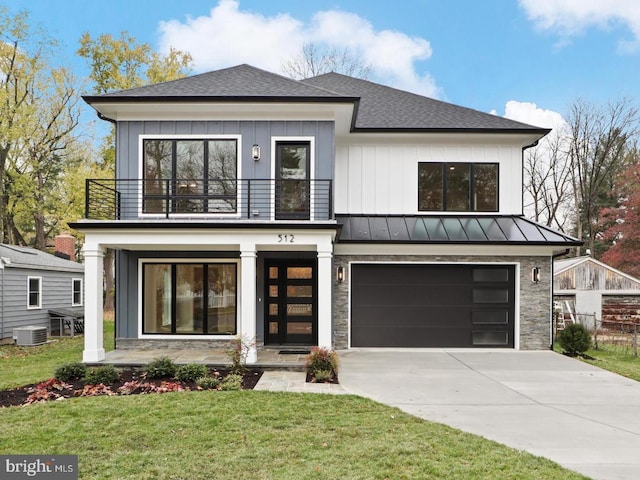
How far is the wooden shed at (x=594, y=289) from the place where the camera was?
53.4 ft

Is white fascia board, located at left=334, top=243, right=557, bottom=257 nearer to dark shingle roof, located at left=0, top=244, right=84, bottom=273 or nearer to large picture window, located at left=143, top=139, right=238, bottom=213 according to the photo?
large picture window, located at left=143, top=139, right=238, bottom=213

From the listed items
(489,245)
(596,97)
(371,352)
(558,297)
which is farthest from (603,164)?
(371,352)

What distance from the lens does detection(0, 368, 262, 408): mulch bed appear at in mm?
6531

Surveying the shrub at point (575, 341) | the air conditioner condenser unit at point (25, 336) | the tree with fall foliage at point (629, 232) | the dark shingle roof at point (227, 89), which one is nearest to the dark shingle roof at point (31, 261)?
the air conditioner condenser unit at point (25, 336)

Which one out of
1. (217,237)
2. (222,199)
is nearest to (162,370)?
(217,237)

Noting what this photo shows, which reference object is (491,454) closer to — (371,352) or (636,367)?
→ (371,352)

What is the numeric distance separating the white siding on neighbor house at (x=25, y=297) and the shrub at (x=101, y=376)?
28.0 ft

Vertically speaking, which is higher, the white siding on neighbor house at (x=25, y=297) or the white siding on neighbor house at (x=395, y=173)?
the white siding on neighbor house at (x=395, y=173)

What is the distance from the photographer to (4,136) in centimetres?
1812

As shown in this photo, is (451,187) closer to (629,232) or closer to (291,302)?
(291,302)

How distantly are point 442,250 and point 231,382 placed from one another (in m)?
6.33

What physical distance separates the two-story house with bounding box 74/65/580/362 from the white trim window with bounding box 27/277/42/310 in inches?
262

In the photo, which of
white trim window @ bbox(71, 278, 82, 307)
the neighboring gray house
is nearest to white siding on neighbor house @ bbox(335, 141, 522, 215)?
the neighboring gray house

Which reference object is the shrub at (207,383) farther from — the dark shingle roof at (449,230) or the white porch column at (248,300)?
the dark shingle roof at (449,230)
